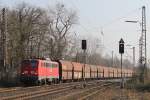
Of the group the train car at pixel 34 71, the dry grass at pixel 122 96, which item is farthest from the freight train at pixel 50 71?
the dry grass at pixel 122 96

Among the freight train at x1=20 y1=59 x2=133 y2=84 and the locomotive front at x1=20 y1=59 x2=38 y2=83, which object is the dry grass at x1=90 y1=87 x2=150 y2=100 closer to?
the locomotive front at x1=20 y1=59 x2=38 y2=83

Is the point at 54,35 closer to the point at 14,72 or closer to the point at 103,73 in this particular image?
the point at 103,73

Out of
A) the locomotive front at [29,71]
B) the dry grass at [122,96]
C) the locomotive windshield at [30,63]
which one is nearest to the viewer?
the dry grass at [122,96]

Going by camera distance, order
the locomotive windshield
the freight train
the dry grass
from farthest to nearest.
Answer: the locomotive windshield < the freight train < the dry grass

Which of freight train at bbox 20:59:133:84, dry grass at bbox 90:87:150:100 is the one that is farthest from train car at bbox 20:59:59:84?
dry grass at bbox 90:87:150:100

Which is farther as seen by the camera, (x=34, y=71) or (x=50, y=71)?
(x=50, y=71)

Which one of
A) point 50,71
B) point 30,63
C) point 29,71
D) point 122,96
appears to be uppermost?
point 30,63

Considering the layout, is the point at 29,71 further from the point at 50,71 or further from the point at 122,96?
the point at 122,96

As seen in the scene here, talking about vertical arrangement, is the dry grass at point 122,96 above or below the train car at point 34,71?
below

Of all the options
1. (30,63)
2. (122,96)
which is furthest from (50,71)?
(122,96)

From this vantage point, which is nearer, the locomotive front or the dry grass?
Answer: the dry grass

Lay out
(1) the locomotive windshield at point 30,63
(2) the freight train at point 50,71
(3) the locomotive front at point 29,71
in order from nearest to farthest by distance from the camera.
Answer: (3) the locomotive front at point 29,71
(2) the freight train at point 50,71
(1) the locomotive windshield at point 30,63

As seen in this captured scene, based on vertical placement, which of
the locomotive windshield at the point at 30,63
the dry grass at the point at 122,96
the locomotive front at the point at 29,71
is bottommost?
the dry grass at the point at 122,96

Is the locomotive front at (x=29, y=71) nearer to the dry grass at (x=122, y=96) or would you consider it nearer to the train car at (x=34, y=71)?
the train car at (x=34, y=71)
